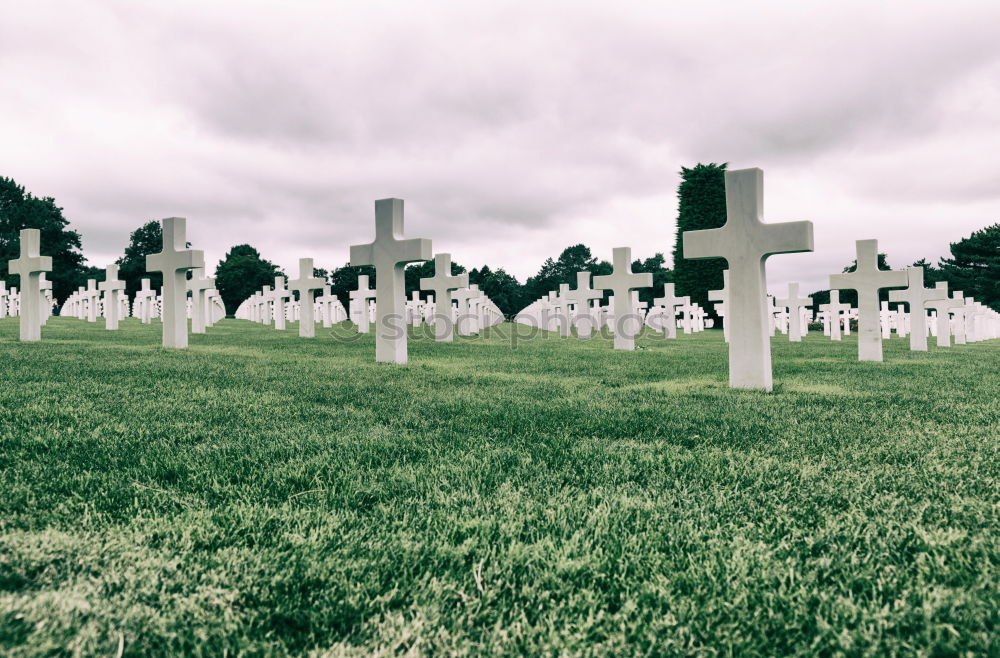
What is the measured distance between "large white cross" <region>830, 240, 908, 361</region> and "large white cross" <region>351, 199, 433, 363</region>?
27.5ft

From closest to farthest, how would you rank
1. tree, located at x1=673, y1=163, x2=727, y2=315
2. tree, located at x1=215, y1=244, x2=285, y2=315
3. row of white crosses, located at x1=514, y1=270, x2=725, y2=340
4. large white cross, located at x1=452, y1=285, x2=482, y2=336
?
row of white crosses, located at x1=514, y1=270, x2=725, y2=340, large white cross, located at x1=452, y1=285, x2=482, y2=336, tree, located at x1=673, y1=163, x2=727, y2=315, tree, located at x1=215, y1=244, x2=285, y2=315

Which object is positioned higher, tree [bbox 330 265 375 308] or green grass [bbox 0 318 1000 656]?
tree [bbox 330 265 375 308]

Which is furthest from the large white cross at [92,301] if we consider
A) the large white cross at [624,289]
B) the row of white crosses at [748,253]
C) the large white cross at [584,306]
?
the row of white crosses at [748,253]

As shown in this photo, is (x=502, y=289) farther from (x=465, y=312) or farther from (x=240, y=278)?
(x=465, y=312)

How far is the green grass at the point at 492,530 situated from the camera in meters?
1.69

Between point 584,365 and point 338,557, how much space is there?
24.0 ft

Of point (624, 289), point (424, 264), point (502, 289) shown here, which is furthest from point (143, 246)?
point (624, 289)

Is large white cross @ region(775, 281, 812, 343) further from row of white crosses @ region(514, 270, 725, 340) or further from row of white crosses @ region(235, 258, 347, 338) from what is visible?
row of white crosses @ region(235, 258, 347, 338)

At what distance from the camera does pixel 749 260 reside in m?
6.98

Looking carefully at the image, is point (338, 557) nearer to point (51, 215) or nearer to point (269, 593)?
point (269, 593)

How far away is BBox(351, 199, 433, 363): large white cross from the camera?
9.52 metres

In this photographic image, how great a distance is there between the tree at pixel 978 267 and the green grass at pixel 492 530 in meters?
61.6

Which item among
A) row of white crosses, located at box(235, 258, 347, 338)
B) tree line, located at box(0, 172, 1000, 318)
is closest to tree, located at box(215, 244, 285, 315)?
tree line, located at box(0, 172, 1000, 318)

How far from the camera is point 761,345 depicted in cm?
685
